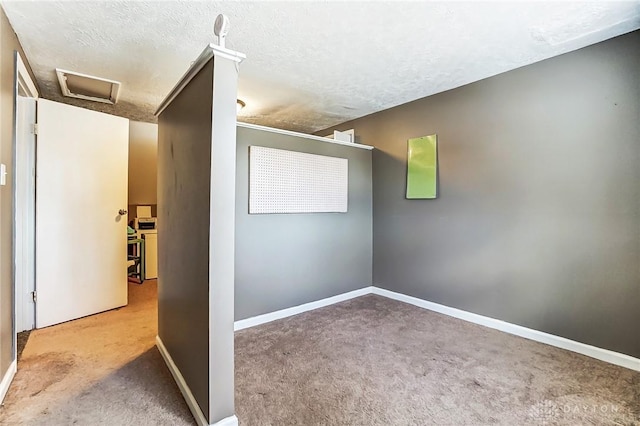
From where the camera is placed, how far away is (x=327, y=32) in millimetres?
2090

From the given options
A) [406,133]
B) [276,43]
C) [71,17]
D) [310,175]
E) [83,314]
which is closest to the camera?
[71,17]

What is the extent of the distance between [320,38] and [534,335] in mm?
2926

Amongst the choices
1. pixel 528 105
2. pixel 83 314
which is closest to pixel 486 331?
pixel 528 105

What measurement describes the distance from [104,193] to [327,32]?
2688mm

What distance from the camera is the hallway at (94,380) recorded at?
62.0 inches

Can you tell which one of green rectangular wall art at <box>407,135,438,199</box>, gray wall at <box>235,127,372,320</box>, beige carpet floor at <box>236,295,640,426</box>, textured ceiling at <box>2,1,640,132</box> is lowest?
beige carpet floor at <box>236,295,640,426</box>

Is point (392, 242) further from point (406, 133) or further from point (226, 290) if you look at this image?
point (226, 290)

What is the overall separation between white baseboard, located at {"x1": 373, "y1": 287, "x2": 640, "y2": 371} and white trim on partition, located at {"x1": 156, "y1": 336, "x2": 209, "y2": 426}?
7.99 ft

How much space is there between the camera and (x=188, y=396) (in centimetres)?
166

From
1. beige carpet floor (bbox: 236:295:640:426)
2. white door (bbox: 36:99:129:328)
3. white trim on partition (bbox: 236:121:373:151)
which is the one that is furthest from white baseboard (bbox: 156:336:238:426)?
white trim on partition (bbox: 236:121:373:151)

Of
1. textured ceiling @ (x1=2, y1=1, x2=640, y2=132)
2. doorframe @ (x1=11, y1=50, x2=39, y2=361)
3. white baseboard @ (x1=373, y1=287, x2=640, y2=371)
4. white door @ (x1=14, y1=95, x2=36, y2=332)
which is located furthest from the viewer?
white door @ (x1=14, y1=95, x2=36, y2=332)

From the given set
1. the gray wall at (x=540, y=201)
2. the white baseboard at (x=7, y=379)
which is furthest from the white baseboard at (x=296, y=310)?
the white baseboard at (x=7, y=379)

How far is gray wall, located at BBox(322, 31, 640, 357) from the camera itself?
2133 millimetres

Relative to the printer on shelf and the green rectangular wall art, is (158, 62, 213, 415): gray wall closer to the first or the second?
the green rectangular wall art
